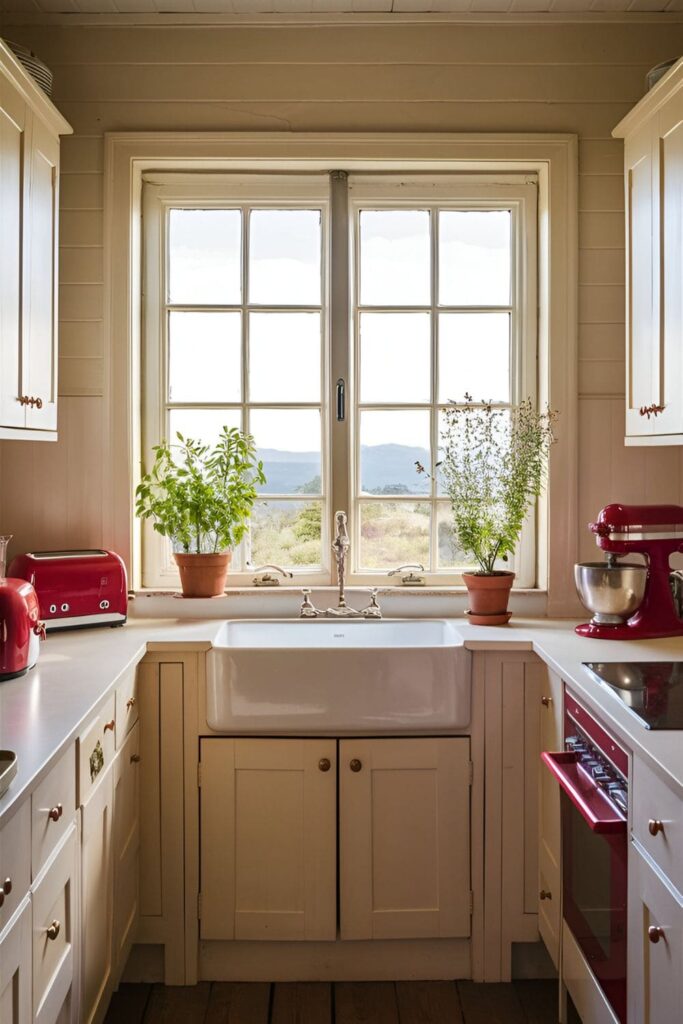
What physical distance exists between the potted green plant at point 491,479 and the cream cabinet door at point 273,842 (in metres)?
0.68

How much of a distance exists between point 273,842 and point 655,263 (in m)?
1.85

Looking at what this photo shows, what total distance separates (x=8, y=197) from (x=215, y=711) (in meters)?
1.38

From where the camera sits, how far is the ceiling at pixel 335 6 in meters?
2.63

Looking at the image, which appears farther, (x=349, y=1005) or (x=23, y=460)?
(x=23, y=460)

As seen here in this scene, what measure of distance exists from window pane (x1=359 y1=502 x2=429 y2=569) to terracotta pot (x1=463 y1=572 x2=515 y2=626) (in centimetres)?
36

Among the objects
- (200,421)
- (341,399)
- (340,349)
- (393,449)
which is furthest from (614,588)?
(200,421)

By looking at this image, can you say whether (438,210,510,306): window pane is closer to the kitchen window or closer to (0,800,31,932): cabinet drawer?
the kitchen window

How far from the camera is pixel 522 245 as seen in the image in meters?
2.90

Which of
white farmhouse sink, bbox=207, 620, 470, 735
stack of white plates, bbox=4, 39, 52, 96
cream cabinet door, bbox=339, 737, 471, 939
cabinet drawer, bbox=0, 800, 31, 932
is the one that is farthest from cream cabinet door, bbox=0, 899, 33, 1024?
stack of white plates, bbox=4, 39, 52, 96

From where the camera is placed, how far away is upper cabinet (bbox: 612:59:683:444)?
216 centimetres

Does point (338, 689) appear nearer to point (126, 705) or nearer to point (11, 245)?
point (126, 705)

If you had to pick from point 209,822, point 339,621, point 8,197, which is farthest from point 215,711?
point 8,197

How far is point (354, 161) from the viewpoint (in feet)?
9.02

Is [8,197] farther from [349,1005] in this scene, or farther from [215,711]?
[349,1005]
